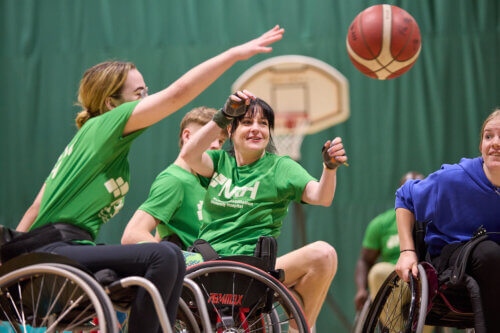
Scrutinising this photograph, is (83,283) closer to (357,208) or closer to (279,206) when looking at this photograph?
(279,206)

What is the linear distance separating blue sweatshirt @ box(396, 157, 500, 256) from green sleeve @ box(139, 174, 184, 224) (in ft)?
3.99

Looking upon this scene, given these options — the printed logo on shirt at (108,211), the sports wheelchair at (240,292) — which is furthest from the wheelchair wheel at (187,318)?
the printed logo on shirt at (108,211)

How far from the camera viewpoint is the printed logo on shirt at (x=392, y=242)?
→ 16.0 feet

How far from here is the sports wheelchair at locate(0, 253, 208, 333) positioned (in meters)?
1.78

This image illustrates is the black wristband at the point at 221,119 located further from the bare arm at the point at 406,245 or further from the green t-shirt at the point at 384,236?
the green t-shirt at the point at 384,236

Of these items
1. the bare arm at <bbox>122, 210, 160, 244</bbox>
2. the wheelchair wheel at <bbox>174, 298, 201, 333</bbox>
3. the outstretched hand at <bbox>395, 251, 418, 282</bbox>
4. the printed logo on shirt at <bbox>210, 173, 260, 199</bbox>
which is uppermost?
the printed logo on shirt at <bbox>210, 173, 260, 199</bbox>

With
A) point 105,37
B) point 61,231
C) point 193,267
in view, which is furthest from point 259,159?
point 105,37

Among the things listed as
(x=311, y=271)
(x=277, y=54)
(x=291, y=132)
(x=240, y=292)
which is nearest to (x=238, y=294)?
(x=240, y=292)

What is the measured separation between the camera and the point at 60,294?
6.18ft

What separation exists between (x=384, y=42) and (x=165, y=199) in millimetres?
1581

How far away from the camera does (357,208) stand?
19.5 ft

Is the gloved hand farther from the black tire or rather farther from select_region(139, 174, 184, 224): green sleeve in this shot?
the black tire

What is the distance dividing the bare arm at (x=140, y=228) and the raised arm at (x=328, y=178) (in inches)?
34.2

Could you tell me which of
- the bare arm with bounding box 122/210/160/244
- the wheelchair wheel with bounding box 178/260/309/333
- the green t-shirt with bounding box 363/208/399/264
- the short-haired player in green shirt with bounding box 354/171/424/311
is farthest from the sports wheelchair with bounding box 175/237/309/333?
the green t-shirt with bounding box 363/208/399/264
